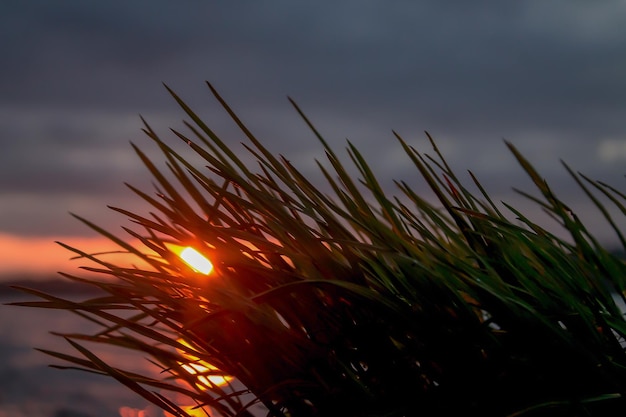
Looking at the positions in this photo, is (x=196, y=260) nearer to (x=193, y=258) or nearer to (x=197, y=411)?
(x=193, y=258)

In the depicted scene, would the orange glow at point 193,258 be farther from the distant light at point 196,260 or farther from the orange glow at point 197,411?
the orange glow at point 197,411

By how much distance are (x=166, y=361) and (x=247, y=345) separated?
0.21 metres

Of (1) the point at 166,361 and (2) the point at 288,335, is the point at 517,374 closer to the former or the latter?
(2) the point at 288,335

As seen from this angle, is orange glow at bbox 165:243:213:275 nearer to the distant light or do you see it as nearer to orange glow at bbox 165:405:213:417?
the distant light

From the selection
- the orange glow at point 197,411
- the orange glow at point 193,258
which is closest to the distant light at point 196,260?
the orange glow at point 193,258

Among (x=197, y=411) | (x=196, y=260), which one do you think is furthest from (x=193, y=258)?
(x=197, y=411)

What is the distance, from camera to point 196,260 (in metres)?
1.03

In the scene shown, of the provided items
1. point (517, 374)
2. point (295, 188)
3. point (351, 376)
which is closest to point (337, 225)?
point (295, 188)

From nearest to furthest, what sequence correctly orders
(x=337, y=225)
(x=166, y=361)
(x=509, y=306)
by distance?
(x=509, y=306)
(x=337, y=225)
(x=166, y=361)

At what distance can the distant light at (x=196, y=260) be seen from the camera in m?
1.00

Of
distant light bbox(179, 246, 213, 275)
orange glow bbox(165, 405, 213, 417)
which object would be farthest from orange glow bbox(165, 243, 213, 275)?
orange glow bbox(165, 405, 213, 417)

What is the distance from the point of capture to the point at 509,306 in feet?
2.85

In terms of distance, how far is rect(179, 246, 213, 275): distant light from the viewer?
1004mm

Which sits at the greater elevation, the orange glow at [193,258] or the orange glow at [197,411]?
the orange glow at [193,258]
